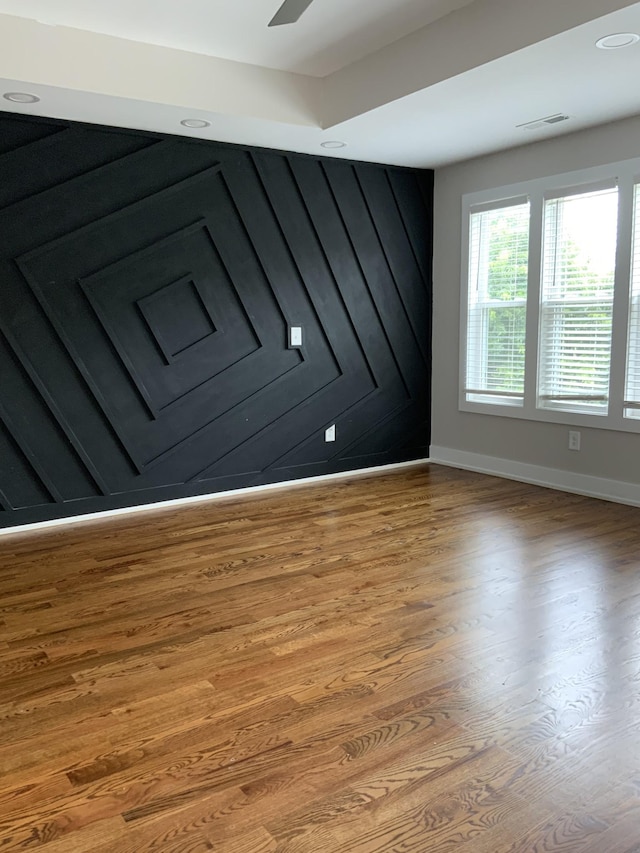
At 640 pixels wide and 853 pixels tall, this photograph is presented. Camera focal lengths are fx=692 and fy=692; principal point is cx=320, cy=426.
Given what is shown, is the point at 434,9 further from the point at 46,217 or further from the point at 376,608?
the point at 376,608

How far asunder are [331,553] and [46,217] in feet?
8.28

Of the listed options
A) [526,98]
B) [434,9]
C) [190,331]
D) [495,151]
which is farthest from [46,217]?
[495,151]

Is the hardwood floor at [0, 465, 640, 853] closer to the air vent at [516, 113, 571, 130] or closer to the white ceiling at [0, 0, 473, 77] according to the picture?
the air vent at [516, 113, 571, 130]

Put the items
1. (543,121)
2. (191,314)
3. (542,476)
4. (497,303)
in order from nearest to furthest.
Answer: (543,121)
(191,314)
(542,476)
(497,303)

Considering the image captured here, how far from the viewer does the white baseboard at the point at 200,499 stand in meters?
4.11

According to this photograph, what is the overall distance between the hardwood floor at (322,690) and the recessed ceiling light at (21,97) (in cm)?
237

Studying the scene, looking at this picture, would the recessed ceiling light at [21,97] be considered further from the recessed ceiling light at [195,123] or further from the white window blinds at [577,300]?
the white window blinds at [577,300]

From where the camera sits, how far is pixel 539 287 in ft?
16.1

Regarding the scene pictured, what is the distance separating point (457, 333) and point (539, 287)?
34.6 inches

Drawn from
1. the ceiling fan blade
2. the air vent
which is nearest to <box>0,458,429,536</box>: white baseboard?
the air vent

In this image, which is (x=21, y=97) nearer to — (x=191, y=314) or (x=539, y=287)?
(x=191, y=314)

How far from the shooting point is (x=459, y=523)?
4.11 metres

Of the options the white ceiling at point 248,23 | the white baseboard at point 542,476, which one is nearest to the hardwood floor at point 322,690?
the white baseboard at point 542,476

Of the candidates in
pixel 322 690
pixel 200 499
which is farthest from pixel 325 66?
pixel 322 690
